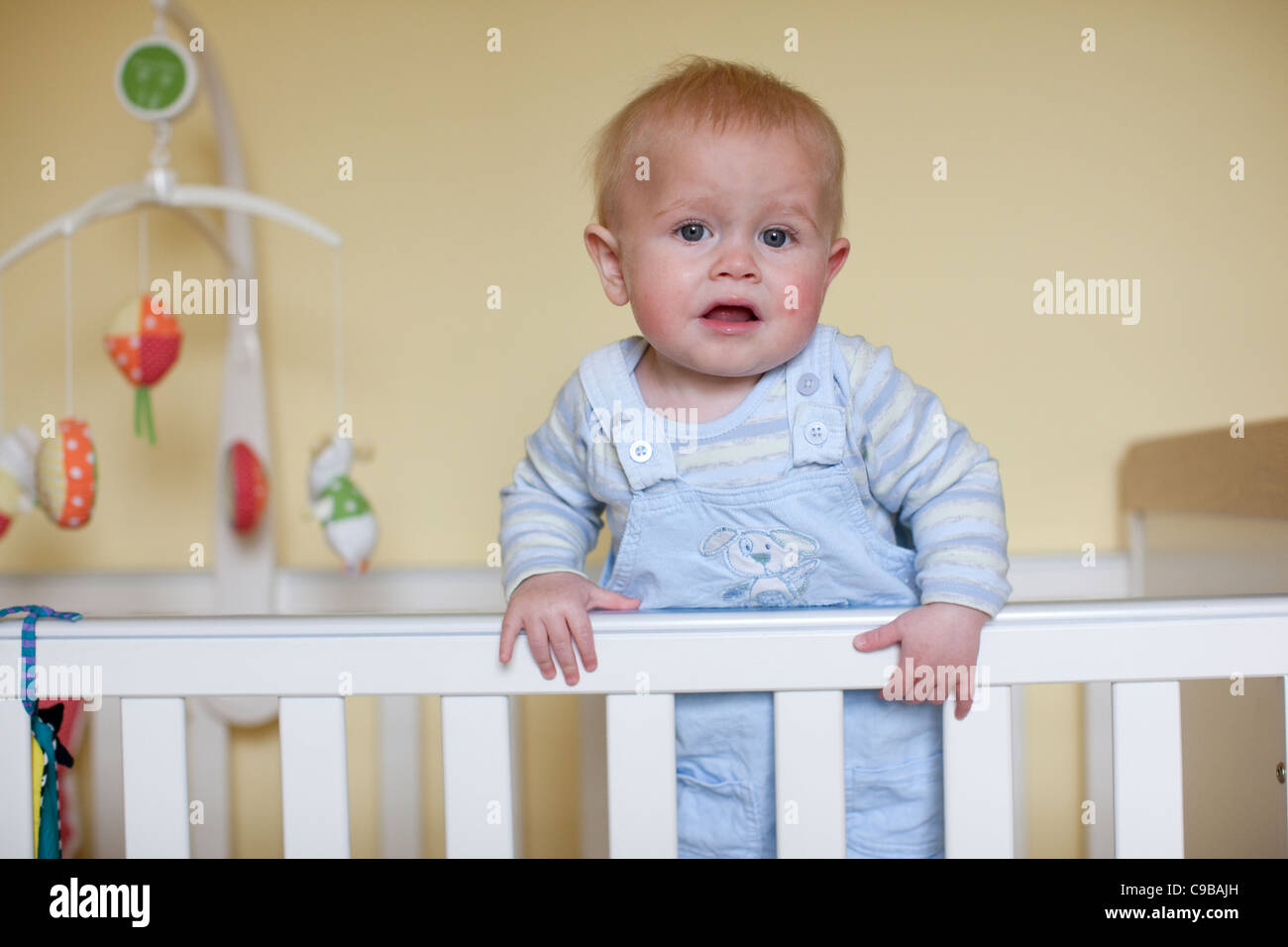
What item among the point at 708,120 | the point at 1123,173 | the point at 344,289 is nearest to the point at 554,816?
the point at 344,289

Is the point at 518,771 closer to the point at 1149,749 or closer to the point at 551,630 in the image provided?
the point at 551,630

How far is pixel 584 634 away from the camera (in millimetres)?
709

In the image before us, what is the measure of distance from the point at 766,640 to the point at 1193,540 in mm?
697

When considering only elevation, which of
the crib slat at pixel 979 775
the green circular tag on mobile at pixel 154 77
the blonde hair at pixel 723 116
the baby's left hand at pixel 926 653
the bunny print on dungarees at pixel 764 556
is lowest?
the crib slat at pixel 979 775

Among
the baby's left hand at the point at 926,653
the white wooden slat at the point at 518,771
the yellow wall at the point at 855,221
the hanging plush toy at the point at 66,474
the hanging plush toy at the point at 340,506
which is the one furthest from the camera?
the yellow wall at the point at 855,221

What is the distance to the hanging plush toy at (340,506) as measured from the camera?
114 centimetres

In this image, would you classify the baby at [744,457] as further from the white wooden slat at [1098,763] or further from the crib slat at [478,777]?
the white wooden slat at [1098,763]

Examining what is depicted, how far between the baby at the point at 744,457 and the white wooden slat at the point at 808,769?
111 millimetres

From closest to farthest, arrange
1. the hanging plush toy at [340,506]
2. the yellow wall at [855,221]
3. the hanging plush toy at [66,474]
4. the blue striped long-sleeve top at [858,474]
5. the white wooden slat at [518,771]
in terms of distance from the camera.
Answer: the blue striped long-sleeve top at [858,474] < the hanging plush toy at [66,474] < the hanging plush toy at [340,506] < the white wooden slat at [518,771] < the yellow wall at [855,221]

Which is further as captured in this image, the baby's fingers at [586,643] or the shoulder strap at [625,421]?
the shoulder strap at [625,421]

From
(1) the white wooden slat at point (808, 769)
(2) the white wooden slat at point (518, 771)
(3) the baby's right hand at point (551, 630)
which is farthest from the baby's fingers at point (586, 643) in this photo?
(2) the white wooden slat at point (518, 771)

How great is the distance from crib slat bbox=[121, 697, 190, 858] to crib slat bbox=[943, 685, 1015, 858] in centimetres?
49

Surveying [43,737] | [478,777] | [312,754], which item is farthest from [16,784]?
[478,777]

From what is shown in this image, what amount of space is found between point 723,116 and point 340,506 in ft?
1.85
